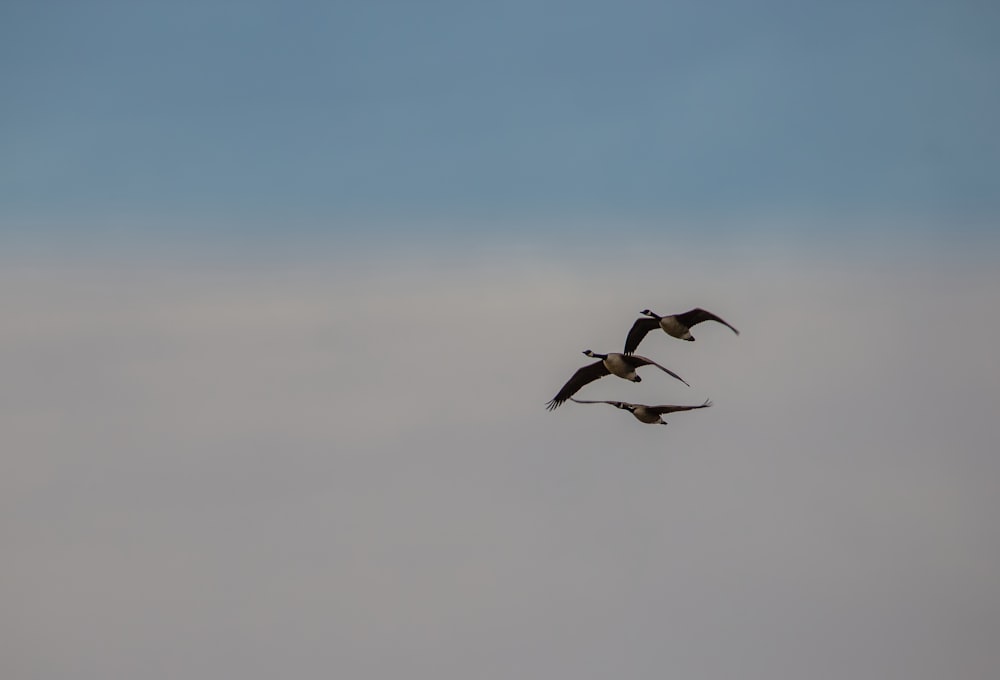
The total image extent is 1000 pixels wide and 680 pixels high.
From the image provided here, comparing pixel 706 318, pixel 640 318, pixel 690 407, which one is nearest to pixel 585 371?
pixel 640 318

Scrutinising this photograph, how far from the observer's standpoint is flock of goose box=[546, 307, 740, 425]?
2902cm

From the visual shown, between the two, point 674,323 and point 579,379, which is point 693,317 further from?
point 579,379

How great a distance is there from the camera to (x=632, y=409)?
29.5 metres

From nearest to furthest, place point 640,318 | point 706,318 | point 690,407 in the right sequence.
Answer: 1. point 690,407
2. point 706,318
3. point 640,318

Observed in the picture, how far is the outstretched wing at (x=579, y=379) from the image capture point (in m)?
32.1

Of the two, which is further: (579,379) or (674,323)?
(579,379)

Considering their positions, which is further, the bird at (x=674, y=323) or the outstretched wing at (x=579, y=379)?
the outstretched wing at (x=579, y=379)

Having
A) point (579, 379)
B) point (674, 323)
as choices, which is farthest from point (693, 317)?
point (579, 379)

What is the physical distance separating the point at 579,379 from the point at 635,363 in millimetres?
2655

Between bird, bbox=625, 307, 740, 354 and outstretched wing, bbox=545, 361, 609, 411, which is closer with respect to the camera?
bird, bbox=625, 307, 740, 354

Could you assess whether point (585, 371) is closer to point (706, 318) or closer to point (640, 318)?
point (640, 318)

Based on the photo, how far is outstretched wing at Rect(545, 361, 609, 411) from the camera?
32103 mm

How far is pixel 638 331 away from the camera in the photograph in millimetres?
31281

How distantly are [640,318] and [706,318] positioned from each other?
2406 mm
